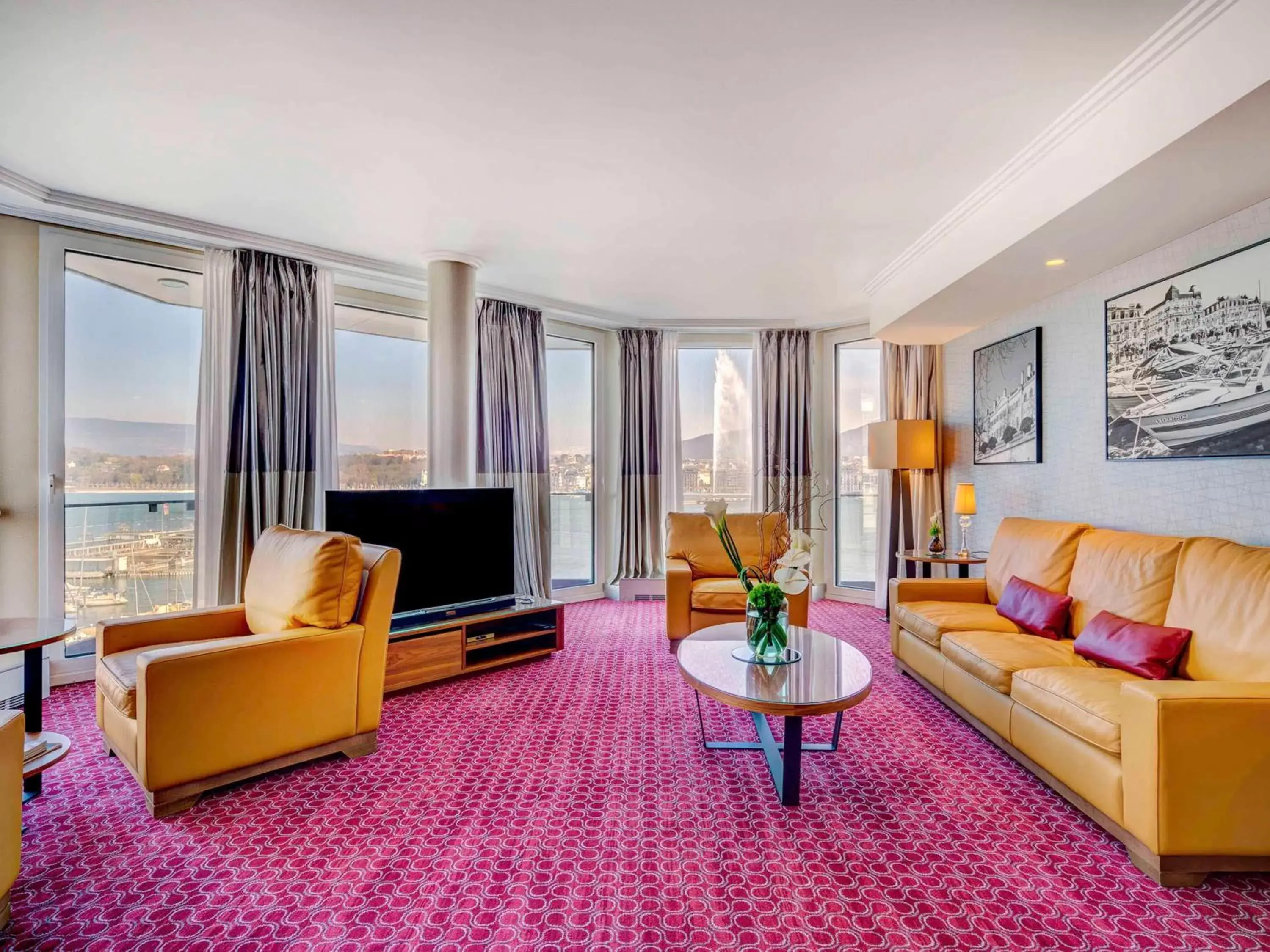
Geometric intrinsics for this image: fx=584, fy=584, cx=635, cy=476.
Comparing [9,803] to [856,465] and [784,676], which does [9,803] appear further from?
[856,465]

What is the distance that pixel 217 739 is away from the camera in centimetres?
224

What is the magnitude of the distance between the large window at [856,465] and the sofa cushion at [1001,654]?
274 centimetres

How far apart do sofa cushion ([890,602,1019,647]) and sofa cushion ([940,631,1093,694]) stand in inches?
2.6

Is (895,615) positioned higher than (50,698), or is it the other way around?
(895,615)

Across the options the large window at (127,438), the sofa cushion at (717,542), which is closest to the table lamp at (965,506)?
the sofa cushion at (717,542)

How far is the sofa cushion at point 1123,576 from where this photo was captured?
2.56 metres

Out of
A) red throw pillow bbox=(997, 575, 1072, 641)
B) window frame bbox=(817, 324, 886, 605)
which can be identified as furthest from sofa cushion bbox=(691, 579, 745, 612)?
window frame bbox=(817, 324, 886, 605)

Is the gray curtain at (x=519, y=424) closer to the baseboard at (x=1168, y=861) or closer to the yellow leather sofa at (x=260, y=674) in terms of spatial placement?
the yellow leather sofa at (x=260, y=674)

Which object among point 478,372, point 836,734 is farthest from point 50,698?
point 836,734

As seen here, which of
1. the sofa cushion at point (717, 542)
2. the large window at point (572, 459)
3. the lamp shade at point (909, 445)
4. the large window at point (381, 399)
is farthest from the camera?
the large window at point (572, 459)

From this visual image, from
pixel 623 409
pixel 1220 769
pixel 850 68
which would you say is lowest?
pixel 1220 769

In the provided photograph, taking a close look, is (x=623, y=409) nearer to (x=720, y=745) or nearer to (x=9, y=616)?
(x=720, y=745)

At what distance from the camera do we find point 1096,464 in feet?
11.2

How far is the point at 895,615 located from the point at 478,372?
3.66m
